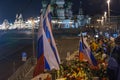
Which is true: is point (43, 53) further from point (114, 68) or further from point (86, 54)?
point (86, 54)

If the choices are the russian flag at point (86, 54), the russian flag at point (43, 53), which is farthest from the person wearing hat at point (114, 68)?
the russian flag at point (86, 54)

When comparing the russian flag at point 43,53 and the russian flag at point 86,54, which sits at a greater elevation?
the russian flag at point 43,53

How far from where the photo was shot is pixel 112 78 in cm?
594

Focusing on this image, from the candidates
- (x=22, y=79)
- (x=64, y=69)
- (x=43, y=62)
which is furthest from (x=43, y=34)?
(x=22, y=79)

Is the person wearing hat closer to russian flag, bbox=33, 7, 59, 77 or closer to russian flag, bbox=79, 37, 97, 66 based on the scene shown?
russian flag, bbox=33, 7, 59, 77

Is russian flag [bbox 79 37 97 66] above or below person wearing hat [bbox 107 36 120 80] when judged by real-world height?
below

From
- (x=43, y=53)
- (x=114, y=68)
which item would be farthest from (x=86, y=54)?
(x=114, y=68)

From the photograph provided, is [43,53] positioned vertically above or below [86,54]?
above

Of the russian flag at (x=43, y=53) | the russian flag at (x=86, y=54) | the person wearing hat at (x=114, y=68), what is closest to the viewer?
the person wearing hat at (x=114, y=68)

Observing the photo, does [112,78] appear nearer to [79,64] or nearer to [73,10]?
[79,64]

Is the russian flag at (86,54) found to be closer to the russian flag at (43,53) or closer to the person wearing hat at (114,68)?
the russian flag at (43,53)

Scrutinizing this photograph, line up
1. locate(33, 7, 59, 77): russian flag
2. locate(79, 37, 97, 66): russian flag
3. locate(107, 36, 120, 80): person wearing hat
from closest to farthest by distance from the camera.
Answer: locate(107, 36, 120, 80): person wearing hat → locate(33, 7, 59, 77): russian flag → locate(79, 37, 97, 66): russian flag

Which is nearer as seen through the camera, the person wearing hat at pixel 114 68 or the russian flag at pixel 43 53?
the person wearing hat at pixel 114 68

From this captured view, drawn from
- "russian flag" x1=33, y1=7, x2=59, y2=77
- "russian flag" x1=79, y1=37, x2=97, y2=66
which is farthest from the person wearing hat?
"russian flag" x1=79, y1=37, x2=97, y2=66
